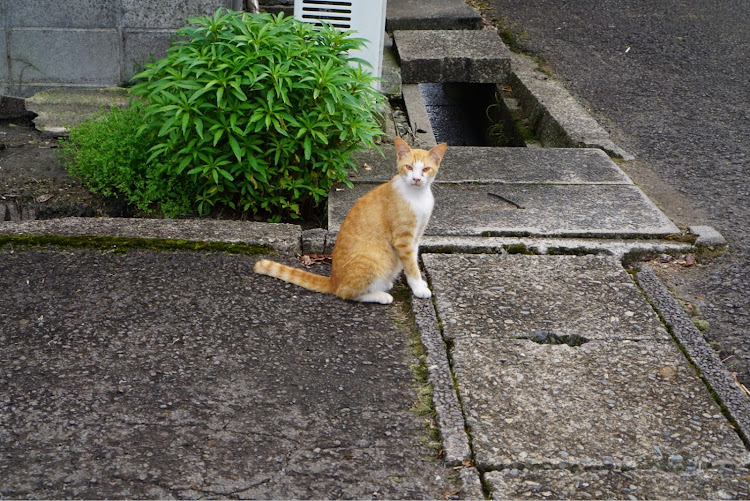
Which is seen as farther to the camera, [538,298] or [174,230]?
[174,230]

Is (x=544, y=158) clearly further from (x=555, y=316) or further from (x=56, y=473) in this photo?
(x=56, y=473)

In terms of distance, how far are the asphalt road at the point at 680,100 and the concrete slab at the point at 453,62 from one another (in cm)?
69

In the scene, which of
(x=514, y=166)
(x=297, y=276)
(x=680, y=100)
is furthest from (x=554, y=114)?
(x=297, y=276)

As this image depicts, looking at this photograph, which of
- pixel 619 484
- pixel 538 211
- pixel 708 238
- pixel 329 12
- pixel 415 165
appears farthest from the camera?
pixel 329 12

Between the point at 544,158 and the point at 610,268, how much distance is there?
1448mm

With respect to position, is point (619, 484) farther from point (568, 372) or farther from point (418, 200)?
point (418, 200)

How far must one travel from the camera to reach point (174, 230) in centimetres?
388

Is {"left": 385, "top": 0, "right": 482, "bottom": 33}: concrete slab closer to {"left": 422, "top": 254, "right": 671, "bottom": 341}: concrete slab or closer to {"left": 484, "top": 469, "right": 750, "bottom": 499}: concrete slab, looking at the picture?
{"left": 422, "top": 254, "right": 671, "bottom": 341}: concrete slab

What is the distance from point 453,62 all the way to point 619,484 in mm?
4717

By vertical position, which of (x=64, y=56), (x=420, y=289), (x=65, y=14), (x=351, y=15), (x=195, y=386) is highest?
(x=351, y=15)

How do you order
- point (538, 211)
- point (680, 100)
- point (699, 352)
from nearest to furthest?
point (699, 352), point (538, 211), point (680, 100)

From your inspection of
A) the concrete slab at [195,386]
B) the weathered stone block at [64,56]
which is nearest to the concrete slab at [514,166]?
the concrete slab at [195,386]

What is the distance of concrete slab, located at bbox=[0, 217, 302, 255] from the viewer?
3.80m

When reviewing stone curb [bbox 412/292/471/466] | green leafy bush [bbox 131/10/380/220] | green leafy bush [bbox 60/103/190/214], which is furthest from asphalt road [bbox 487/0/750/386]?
green leafy bush [bbox 60/103/190/214]
